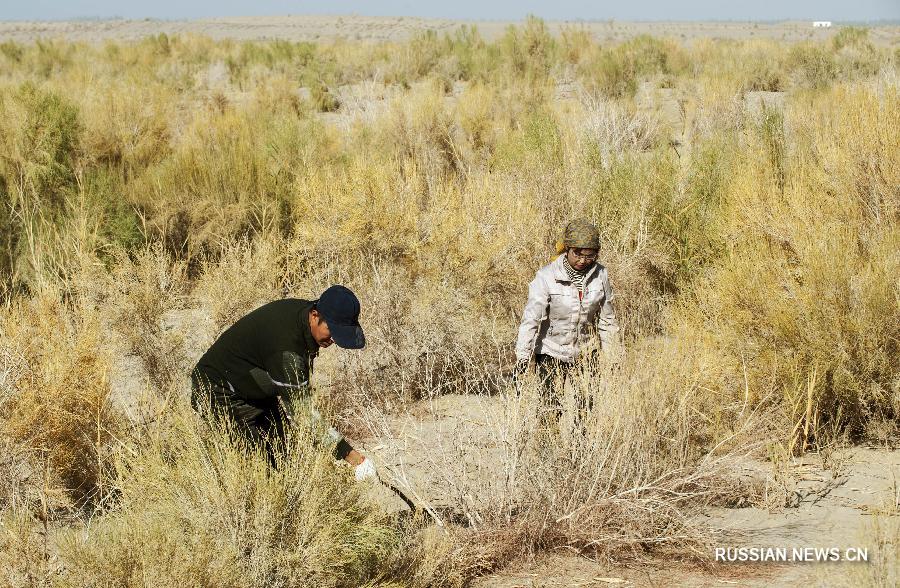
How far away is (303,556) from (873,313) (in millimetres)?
4647

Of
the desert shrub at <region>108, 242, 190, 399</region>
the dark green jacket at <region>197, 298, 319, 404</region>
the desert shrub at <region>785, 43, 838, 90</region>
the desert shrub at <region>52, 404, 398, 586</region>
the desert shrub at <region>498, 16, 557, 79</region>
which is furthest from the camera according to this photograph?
the desert shrub at <region>498, 16, 557, 79</region>

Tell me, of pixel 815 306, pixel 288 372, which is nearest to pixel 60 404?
pixel 288 372

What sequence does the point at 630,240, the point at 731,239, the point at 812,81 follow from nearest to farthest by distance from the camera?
the point at 731,239, the point at 630,240, the point at 812,81

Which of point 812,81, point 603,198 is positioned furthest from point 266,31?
point 603,198

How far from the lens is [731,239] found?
337 inches

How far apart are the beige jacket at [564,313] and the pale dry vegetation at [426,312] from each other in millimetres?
337

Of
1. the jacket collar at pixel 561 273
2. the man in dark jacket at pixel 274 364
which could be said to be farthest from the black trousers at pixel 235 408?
the jacket collar at pixel 561 273

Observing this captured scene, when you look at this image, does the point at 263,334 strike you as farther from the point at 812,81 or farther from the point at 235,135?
the point at 812,81

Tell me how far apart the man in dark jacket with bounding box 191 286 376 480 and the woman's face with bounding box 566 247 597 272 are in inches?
70.3

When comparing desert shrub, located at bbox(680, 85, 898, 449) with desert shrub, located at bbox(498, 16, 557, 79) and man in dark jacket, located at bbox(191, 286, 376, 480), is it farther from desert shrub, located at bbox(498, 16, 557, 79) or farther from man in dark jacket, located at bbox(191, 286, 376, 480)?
desert shrub, located at bbox(498, 16, 557, 79)

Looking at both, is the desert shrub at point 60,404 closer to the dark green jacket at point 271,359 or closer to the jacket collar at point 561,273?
the dark green jacket at point 271,359

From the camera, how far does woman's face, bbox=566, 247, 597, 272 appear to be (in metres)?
6.12

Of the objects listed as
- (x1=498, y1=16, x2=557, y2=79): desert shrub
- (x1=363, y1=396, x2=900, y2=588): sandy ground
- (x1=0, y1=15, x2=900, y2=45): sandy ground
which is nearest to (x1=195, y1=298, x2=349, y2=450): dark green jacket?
(x1=363, y1=396, x2=900, y2=588): sandy ground

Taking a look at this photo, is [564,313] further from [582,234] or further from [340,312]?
[340,312]
